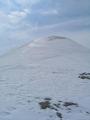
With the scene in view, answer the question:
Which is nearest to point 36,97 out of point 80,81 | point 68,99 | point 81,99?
point 68,99

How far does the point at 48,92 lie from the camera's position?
14.6 metres

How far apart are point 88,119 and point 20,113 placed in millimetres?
3351

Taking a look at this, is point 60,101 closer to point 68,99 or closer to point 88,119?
point 68,99

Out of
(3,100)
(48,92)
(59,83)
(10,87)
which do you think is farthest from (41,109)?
(59,83)

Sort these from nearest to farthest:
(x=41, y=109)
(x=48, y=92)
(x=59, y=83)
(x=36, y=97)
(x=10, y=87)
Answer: (x=41, y=109)
(x=36, y=97)
(x=48, y=92)
(x=10, y=87)
(x=59, y=83)

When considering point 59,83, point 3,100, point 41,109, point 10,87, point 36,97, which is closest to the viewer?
point 41,109

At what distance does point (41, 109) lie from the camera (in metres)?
10.8

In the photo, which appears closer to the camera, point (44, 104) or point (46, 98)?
point (44, 104)

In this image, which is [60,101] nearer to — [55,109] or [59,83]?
[55,109]

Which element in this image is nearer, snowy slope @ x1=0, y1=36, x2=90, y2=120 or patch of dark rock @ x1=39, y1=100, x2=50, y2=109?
snowy slope @ x1=0, y1=36, x2=90, y2=120

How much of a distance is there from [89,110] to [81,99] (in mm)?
2004

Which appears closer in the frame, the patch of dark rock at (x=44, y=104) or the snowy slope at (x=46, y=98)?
the snowy slope at (x=46, y=98)

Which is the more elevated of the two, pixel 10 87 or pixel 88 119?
pixel 10 87

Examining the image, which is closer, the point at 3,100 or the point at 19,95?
the point at 3,100
